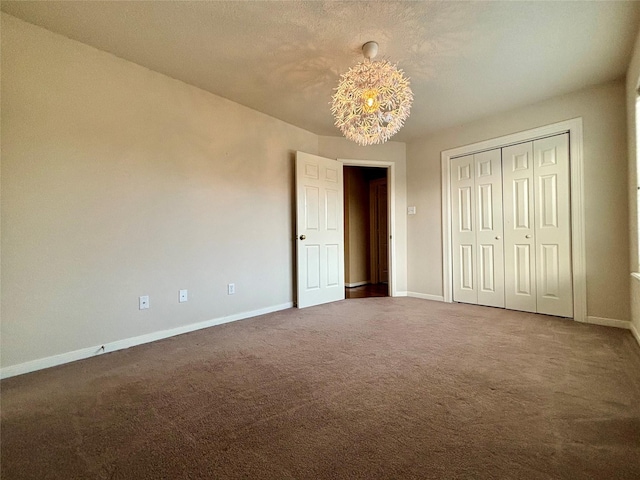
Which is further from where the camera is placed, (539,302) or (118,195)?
(539,302)

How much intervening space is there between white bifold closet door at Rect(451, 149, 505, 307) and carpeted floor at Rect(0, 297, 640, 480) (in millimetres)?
1215

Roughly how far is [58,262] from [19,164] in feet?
2.38

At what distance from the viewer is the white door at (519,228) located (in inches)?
134

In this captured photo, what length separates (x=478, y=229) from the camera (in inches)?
151

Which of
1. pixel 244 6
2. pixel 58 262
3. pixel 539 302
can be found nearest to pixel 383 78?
pixel 244 6

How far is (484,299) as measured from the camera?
3.79 m

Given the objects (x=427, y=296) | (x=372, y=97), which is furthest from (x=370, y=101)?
(x=427, y=296)

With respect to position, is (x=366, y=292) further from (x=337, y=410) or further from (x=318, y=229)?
(x=337, y=410)

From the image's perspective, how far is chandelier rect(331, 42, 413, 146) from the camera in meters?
2.09

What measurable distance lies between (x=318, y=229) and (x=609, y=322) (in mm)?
3314

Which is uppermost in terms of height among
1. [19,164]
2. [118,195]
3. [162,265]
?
[19,164]

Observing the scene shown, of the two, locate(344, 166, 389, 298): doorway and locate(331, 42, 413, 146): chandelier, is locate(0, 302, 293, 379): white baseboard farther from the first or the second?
locate(344, 166, 389, 298): doorway

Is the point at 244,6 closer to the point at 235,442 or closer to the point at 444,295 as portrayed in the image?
the point at 235,442

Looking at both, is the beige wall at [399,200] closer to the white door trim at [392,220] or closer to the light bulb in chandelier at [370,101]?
the white door trim at [392,220]
